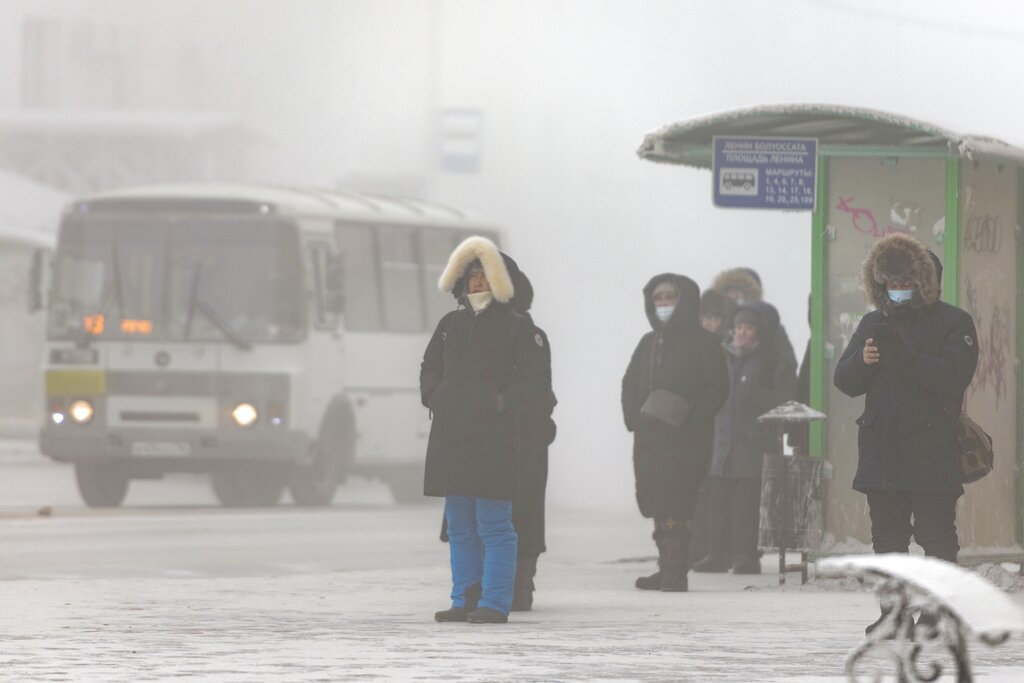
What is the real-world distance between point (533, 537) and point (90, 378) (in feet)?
42.4

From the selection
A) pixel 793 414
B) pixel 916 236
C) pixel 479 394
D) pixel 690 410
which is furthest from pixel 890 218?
pixel 479 394

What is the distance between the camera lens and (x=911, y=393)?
30.4ft

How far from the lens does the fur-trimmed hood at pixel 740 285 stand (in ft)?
47.6

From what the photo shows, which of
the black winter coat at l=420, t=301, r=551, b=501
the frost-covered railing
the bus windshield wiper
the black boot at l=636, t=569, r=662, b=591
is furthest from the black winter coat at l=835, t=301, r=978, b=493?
the bus windshield wiper

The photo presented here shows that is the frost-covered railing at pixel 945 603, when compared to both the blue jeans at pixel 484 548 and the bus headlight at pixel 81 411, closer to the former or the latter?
the blue jeans at pixel 484 548

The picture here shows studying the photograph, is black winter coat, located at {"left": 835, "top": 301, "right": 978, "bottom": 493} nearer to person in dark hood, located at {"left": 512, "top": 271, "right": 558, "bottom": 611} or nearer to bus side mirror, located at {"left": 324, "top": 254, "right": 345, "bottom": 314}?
person in dark hood, located at {"left": 512, "top": 271, "right": 558, "bottom": 611}

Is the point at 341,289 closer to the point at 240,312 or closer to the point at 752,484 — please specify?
the point at 240,312

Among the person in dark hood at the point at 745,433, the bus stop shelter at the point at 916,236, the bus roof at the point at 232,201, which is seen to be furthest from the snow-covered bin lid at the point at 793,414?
the bus roof at the point at 232,201

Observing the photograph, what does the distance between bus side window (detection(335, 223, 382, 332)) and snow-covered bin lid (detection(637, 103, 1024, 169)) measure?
11.1 m

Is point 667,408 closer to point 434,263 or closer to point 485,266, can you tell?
point 485,266

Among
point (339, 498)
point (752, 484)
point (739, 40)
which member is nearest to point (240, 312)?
point (339, 498)

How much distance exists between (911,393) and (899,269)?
0.43 m

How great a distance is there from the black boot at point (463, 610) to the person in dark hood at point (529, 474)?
1.31 feet

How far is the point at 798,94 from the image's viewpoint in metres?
44.4
